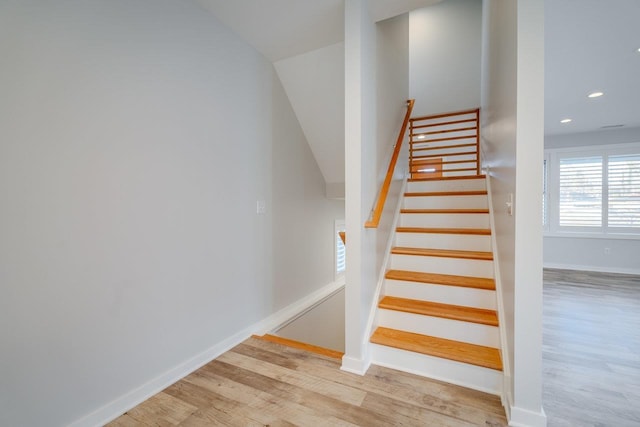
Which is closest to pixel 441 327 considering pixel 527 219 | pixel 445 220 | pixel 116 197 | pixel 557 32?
pixel 527 219

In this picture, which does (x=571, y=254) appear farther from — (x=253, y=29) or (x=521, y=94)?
(x=253, y=29)

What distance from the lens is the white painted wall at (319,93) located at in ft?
8.55

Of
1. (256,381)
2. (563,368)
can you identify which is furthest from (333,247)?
(563,368)

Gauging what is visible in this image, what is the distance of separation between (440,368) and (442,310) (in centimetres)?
40

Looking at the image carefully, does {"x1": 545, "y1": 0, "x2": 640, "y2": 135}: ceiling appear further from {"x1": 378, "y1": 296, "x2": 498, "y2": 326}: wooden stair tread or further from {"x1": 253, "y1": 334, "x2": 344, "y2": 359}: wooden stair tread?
{"x1": 253, "y1": 334, "x2": 344, "y2": 359}: wooden stair tread

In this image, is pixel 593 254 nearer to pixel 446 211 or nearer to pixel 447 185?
pixel 447 185

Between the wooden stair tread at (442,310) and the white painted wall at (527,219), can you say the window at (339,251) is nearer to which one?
the wooden stair tread at (442,310)

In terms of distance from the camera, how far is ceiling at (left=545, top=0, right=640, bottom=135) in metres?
2.13

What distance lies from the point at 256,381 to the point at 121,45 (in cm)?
219

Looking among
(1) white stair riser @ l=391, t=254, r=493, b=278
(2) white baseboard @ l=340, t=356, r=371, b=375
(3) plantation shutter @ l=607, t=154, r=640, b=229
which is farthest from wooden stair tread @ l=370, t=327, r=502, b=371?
(3) plantation shutter @ l=607, t=154, r=640, b=229

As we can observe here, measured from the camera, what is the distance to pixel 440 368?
72.2 inches

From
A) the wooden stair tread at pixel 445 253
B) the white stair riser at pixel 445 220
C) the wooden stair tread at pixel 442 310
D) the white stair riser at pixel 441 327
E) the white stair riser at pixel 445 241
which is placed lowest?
the white stair riser at pixel 441 327

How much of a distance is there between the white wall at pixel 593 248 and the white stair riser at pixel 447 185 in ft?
11.6

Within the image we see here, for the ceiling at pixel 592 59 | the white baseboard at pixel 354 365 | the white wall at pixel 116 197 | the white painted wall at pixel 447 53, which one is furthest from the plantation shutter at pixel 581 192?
the white wall at pixel 116 197
